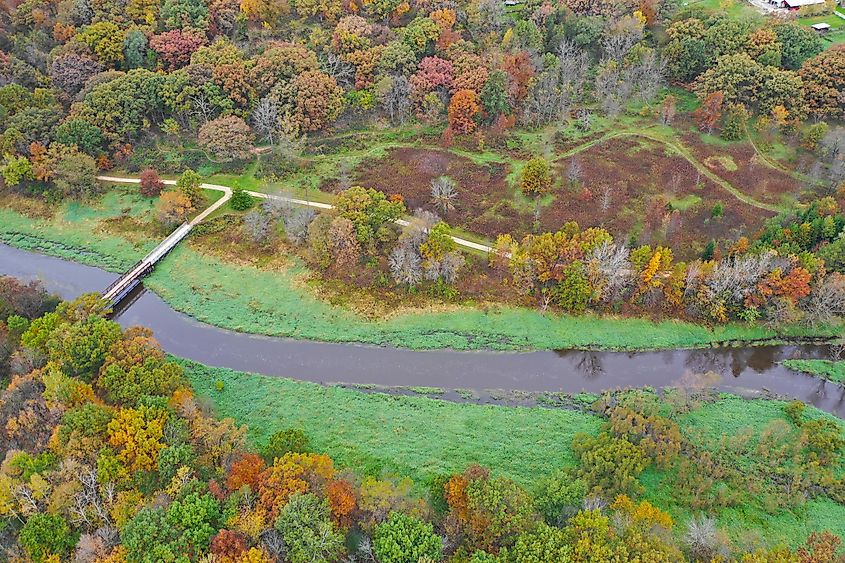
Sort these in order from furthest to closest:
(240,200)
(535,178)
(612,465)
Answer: (240,200) < (535,178) < (612,465)

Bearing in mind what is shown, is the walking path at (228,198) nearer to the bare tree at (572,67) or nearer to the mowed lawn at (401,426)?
the mowed lawn at (401,426)

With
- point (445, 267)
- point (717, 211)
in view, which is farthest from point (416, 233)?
point (717, 211)

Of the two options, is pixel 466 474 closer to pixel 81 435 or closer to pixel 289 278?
pixel 81 435

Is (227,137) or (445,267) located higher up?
(227,137)

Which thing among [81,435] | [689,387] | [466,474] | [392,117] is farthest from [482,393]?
[392,117]

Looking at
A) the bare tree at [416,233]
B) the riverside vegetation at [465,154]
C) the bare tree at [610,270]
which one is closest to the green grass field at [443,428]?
the riverside vegetation at [465,154]

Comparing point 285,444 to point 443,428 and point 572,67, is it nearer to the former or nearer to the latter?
point 443,428

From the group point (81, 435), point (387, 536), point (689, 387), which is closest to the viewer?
point (387, 536)
